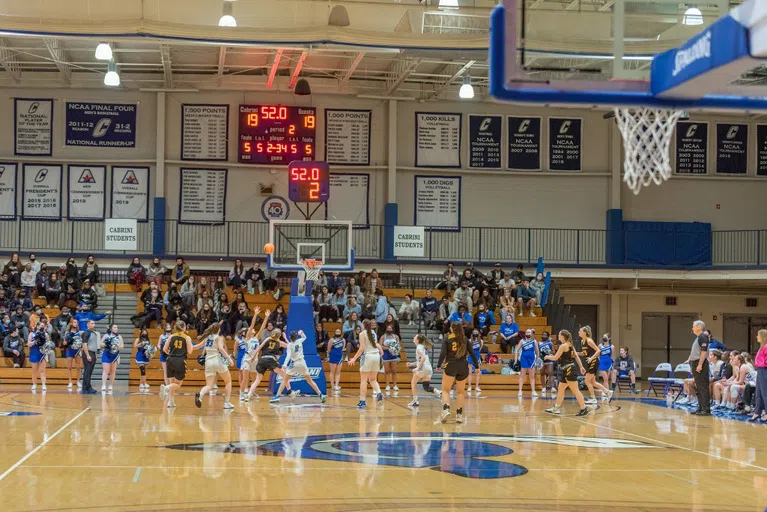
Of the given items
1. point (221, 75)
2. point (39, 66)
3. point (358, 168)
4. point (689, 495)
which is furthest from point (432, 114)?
point (689, 495)

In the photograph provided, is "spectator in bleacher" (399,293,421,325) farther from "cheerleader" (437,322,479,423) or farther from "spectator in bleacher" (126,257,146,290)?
"cheerleader" (437,322,479,423)

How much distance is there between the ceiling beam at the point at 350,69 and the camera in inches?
1133

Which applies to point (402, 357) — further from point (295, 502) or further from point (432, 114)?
point (295, 502)

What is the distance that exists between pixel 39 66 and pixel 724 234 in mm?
23777

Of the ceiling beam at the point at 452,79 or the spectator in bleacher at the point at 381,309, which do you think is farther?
the ceiling beam at the point at 452,79

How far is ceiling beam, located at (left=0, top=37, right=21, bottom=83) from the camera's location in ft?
95.6

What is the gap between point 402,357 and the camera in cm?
2639

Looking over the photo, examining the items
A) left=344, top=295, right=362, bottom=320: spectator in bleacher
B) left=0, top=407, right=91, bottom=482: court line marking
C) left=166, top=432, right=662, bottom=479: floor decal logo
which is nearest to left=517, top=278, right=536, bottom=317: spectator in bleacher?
left=344, top=295, right=362, bottom=320: spectator in bleacher

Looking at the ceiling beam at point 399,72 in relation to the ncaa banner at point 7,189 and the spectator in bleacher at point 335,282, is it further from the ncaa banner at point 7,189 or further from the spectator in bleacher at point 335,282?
the ncaa banner at point 7,189

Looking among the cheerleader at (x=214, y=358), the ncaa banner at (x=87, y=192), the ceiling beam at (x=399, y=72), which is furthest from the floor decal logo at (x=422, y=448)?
the ncaa banner at (x=87, y=192)

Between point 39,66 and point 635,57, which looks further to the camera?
point 39,66

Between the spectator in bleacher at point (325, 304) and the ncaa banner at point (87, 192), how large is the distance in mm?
9035

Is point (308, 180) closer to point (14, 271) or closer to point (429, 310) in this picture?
point (429, 310)

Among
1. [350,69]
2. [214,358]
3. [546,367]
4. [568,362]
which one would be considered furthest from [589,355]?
[350,69]
